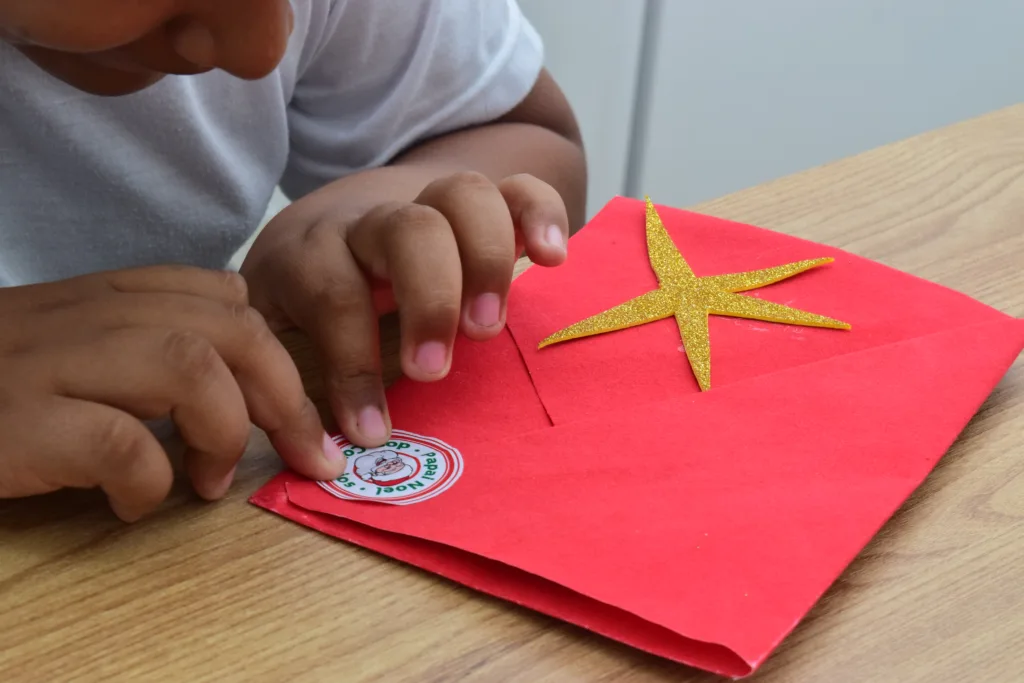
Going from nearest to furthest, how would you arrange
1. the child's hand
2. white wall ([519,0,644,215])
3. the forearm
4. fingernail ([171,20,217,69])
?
fingernail ([171,20,217,69]) → the child's hand → the forearm → white wall ([519,0,644,215])

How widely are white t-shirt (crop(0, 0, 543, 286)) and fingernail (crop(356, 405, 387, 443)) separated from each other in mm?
290

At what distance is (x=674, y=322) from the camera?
41 centimetres

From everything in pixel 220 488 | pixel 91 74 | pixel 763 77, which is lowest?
pixel 763 77

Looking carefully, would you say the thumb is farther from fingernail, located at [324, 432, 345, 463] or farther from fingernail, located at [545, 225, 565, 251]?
fingernail, located at [545, 225, 565, 251]

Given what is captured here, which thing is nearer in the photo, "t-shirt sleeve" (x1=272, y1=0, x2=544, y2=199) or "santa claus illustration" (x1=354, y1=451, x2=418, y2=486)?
"santa claus illustration" (x1=354, y1=451, x2=418, y2=486)

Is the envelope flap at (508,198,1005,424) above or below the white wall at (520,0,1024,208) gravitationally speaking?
above

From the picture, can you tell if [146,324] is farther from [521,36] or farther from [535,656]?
[521,36]

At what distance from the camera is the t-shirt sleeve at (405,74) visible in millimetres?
616

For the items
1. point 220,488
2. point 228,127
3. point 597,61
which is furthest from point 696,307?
point 597,61

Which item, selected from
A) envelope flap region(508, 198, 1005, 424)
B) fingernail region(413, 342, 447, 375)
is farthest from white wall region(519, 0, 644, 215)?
fingernail region(413, 342, 447, 375)

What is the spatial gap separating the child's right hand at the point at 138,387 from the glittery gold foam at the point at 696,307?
13 cm

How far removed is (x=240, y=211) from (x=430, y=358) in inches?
12.9

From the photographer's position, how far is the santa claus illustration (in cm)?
34

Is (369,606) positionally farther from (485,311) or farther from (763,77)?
(763,77)
